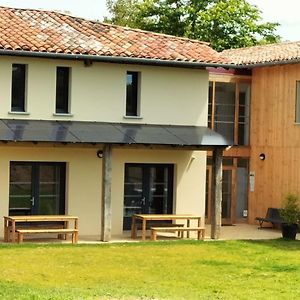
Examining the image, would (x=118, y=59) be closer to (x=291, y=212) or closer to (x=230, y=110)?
(x=291, y=212)

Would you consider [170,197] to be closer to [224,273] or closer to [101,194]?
[101,194]

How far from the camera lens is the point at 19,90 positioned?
2389 cm

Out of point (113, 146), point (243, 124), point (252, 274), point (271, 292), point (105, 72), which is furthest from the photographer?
point (243, 124)

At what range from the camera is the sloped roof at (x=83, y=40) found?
23655 mm

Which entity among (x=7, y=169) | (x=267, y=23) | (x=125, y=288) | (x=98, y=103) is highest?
(x=267, y=23)

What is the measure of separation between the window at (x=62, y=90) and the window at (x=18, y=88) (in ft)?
3.33

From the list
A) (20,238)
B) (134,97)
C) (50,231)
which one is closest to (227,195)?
(134,97)

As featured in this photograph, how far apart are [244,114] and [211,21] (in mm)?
17062

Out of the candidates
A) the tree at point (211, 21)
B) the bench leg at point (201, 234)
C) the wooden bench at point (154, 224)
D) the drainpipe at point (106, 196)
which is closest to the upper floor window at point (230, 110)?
the wooden bench at point (154, 224)

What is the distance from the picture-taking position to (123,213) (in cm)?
2539

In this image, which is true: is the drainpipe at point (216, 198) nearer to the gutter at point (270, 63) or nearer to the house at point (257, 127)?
the gutter at point (270, 63)

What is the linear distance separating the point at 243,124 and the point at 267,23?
64.0ft

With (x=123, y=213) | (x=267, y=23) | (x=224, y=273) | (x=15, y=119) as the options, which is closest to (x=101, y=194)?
(x=123, y=213)

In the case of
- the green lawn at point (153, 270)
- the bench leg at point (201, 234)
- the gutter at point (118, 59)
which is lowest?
the green lawn at point (153, 270)
